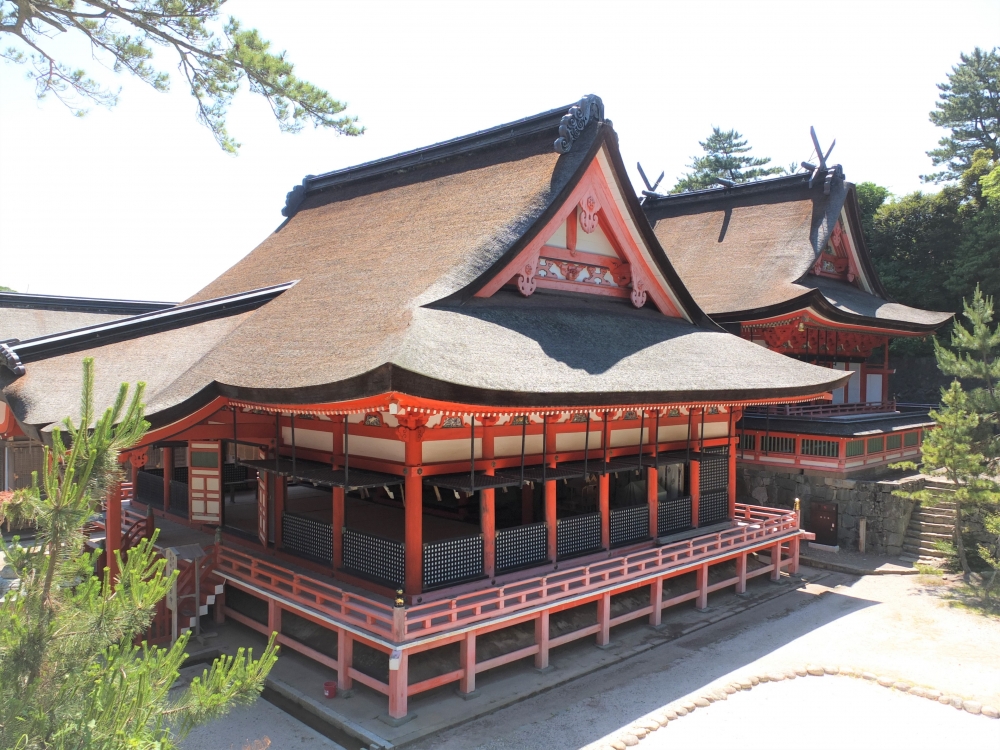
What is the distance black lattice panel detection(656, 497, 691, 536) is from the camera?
13672 millimetres

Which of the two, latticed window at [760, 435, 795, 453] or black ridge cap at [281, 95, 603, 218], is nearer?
black ridge cap at [281, 95, 603, 218]

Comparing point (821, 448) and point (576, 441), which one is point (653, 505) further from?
point (821, 448)

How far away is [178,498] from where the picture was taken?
14.9m

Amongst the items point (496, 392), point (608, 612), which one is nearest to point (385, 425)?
point (496, 392)

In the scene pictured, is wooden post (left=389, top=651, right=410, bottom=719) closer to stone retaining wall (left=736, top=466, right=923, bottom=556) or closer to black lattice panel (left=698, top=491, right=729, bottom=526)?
black lattice panel (left=698, top=491, right=729, bottom=526)

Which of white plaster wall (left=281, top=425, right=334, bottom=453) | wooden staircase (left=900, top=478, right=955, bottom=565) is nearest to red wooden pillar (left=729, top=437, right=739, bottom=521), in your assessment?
wooden staircase (left=900, top=478, right=955, bottom=565)

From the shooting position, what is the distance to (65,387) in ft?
35.2

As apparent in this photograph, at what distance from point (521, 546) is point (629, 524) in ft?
9.12

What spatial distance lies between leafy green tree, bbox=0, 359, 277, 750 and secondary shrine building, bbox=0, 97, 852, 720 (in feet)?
10.6

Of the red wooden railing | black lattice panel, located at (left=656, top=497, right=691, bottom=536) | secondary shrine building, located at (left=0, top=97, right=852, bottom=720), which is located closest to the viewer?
the red wooden railing

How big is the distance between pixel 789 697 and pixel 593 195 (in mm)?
8967

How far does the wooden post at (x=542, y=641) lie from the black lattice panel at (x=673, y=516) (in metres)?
3.85

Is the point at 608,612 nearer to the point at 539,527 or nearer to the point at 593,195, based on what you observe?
the point at 539,527

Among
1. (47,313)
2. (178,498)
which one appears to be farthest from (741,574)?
(47,313)
